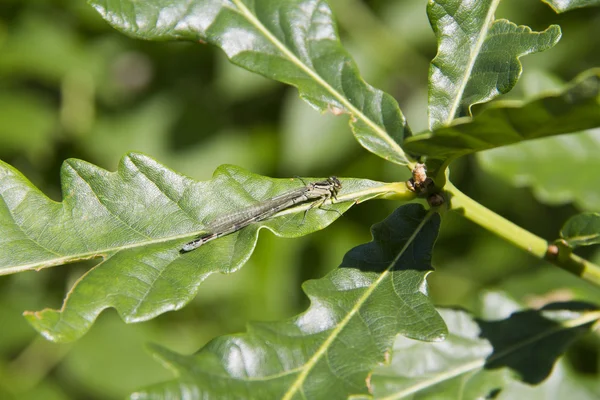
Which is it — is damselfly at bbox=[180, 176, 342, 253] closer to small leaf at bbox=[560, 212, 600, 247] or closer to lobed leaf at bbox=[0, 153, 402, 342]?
lobed leaf at bbox=[0, 153, 402, 342]

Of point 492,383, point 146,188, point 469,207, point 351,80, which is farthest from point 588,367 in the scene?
point 146,188

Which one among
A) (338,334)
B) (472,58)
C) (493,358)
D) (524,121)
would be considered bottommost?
(493,358)

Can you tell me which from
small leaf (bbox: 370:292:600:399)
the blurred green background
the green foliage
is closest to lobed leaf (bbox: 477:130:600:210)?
the blurred green background

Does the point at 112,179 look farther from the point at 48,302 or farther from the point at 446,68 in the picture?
the point at 48,302

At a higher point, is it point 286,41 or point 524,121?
point 286,41

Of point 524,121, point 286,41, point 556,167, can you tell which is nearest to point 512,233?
point 524,121

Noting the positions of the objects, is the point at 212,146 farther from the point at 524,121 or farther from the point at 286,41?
the point at 524,121
